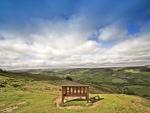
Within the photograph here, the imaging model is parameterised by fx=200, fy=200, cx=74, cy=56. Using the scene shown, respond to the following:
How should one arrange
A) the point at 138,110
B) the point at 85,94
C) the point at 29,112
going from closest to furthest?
the point at 138,110 → the point at 29,112 → the point at 85,94

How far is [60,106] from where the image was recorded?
26766 mm

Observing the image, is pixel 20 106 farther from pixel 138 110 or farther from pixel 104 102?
pixel 138 110

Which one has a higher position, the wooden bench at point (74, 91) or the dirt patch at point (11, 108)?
the wooden bench at point (74, 91)

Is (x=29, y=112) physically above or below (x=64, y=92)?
below

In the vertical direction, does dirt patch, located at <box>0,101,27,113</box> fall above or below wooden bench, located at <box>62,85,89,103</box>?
below

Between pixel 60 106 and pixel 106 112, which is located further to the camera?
pixel 60 106

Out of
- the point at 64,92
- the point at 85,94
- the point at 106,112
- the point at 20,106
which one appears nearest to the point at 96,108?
the point at 106,112

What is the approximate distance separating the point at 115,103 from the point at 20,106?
1461 cm

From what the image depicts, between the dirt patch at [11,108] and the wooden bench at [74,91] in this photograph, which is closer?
the wooden bench at [74,91]

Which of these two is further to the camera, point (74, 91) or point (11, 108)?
point (11, 108)

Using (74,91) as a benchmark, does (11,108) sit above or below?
below

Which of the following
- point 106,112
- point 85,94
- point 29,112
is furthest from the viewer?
point 85,94

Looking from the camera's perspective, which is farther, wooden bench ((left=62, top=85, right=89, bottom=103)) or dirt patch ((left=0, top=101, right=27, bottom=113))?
dirt patch ((left=0, top=101, right=27, bottom=113))

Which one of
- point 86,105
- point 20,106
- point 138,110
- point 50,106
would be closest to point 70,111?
point 86,105
